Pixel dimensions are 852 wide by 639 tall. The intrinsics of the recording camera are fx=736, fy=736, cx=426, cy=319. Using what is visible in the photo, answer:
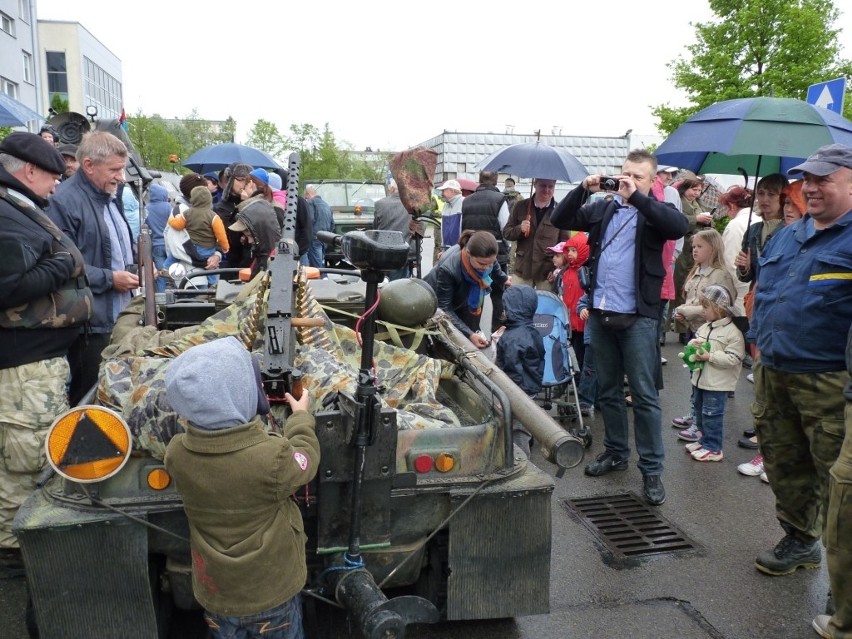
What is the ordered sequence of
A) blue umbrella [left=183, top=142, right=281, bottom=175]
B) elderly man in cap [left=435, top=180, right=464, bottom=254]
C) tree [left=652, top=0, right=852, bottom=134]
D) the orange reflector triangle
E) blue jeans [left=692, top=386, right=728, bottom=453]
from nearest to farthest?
the orange reflector triangle < blue jeans [left=692, top=386, right=728, bottom=453] < elderly man in cap [left=435, top=180, right=464, bottom=254] < blue umbrella [left=183, top=142, right=281, bottom=175] < tree [left=652, top=0, right=852, bottom=134]

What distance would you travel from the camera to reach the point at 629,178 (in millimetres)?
4621

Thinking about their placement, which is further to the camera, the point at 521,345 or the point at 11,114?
the point at 11,114

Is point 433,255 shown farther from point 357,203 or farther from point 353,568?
point 353,568

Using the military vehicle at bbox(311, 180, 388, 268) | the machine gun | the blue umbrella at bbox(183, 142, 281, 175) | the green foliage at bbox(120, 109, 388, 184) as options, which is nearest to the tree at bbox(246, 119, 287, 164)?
the green foliage at bbox(120, 109, 388, 184)

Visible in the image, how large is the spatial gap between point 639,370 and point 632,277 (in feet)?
2.05

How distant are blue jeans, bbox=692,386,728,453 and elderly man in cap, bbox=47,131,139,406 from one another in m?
4.26

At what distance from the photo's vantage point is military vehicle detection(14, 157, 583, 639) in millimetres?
2629

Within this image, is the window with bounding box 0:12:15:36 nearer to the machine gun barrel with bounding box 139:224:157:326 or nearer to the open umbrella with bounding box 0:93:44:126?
the open umbrella with bounding box 0:93:44:126

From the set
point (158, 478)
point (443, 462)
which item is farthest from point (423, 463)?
point (158, 478)

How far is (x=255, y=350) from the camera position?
3.62 metres

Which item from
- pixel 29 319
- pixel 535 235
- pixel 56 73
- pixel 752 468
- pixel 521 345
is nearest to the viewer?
pixel 29 319

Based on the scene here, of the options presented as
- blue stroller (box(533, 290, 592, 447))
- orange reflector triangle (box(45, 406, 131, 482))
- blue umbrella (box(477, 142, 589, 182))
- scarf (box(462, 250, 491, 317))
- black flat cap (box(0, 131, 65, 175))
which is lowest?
blue stroller (box(533, 290, 592, 447))

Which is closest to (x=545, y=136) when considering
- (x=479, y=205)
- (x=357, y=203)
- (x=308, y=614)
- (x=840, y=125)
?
(x=357, y=203)

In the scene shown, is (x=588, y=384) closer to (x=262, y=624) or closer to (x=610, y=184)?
(x=610, y=184)
